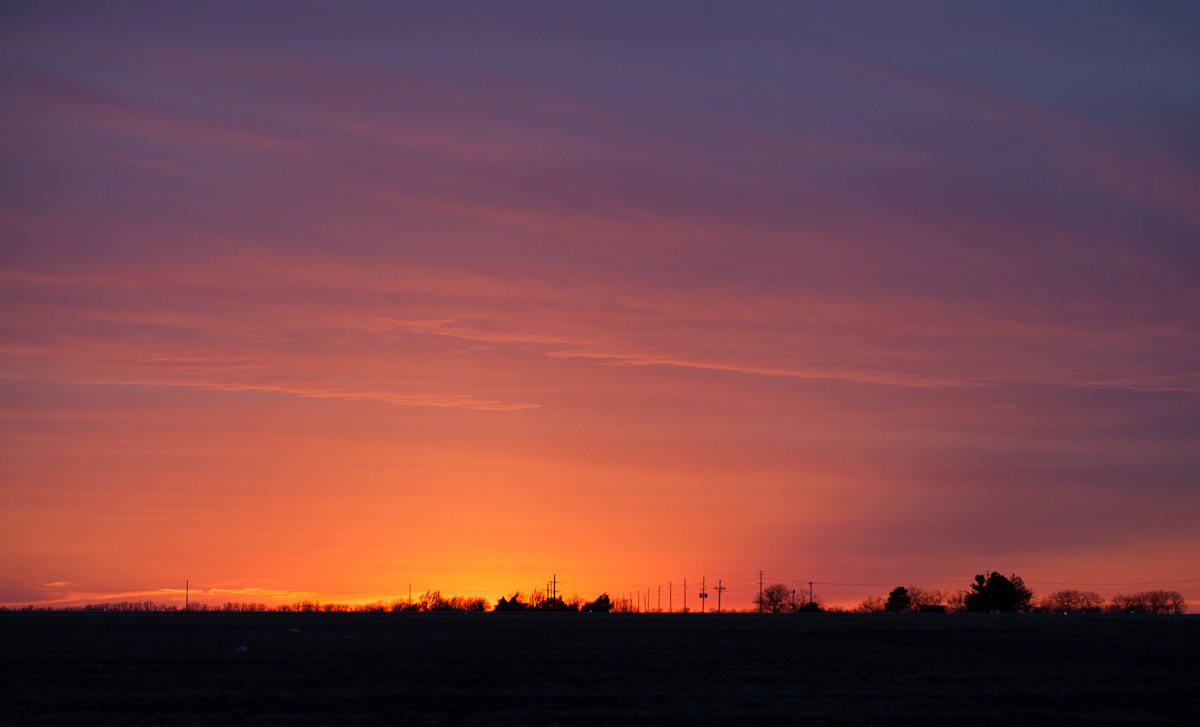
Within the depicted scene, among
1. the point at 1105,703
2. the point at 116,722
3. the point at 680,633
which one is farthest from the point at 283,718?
the point at 680,633

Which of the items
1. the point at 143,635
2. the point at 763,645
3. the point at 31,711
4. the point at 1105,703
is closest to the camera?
the point at 31,711

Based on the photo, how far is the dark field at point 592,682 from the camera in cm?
2823

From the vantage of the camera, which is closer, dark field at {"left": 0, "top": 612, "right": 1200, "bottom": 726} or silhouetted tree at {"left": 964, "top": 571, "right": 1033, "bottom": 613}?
dark field at {"left": 0, "top": 612, "right": 1200, "bottom": 726}

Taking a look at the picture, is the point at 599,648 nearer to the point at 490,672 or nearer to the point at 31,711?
the point at 490,672

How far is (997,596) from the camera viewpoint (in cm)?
19412

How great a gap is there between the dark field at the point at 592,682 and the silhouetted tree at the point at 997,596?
135586 millimetres

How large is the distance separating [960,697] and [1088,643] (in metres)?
36.7

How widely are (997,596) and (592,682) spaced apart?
17641 centimetres

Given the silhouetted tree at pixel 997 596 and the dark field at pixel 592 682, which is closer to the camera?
the dark field at pixel 592 682

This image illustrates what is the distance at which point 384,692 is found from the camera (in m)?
33.2

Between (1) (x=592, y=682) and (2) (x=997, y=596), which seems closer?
(1) (x=592, y=682)

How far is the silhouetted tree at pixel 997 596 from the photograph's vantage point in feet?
630

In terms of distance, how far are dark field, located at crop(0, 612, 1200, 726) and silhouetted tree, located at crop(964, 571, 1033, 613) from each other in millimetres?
135586

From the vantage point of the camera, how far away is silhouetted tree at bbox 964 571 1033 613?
630 ft
